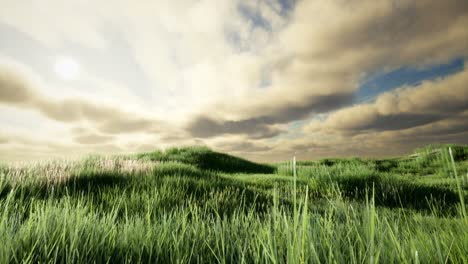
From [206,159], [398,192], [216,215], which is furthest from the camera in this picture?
[206,159]

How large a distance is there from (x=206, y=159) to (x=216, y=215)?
400 inches

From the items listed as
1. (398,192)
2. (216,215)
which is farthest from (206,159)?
(216,215)

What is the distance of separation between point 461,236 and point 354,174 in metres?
6.77

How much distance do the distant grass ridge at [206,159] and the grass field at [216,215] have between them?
3.9 inches

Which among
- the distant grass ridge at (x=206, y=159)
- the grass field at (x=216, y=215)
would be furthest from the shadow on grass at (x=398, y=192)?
the distant grass ridge at (x=206, y=159)

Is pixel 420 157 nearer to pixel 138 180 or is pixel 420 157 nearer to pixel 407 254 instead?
pixel 138 180

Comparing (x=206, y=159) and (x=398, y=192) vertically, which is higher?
(x=206, y=159)

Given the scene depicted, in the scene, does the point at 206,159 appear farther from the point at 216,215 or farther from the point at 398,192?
the point at 216,215

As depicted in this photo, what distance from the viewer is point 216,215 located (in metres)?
3.14

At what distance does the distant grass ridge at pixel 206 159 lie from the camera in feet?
40.8

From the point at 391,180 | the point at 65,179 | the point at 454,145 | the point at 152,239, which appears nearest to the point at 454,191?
the point at 391,180

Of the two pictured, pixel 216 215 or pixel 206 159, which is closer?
pixel 216 215

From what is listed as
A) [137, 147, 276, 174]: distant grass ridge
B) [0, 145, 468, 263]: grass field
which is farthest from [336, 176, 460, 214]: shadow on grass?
[137, 147, 276, 174]: distant grass ridge

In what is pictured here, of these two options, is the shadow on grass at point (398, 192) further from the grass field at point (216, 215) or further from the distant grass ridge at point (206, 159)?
the distant grass ridge at point (206, 159)
